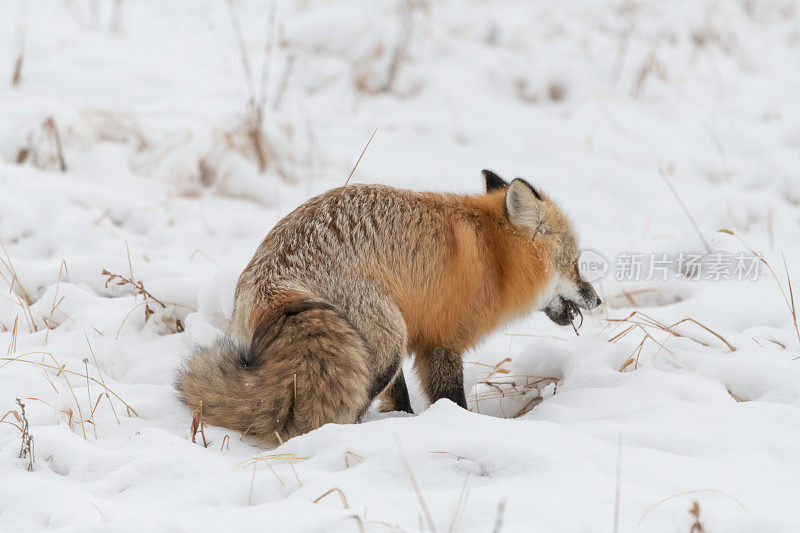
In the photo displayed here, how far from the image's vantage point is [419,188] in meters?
7.49

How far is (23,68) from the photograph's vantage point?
26.9 feet

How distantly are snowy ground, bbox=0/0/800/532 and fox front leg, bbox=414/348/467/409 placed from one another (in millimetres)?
349

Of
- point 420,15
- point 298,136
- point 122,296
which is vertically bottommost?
point 122,296

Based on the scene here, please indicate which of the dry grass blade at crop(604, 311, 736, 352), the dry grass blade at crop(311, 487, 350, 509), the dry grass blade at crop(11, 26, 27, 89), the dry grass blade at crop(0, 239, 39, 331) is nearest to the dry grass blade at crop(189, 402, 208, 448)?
the dry grass blade at crop(311, 487, 350, 509)

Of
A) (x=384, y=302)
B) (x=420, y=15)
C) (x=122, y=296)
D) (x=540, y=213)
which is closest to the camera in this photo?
(x=384, y=302)

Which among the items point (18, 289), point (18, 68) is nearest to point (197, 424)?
point (18, 289)

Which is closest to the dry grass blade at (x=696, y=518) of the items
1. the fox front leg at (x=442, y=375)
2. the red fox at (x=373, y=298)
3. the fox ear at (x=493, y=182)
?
the red fox at (x=373, y=298)

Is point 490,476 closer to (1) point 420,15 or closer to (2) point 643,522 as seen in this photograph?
(2) point 643,522

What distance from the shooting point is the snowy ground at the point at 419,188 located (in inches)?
100

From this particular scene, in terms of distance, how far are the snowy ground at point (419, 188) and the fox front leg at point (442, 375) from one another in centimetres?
35

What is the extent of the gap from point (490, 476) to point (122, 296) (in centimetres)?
318

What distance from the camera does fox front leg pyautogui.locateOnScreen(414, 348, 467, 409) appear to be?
12.7ft

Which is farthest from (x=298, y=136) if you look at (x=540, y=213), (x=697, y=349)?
(x=697, y=349)

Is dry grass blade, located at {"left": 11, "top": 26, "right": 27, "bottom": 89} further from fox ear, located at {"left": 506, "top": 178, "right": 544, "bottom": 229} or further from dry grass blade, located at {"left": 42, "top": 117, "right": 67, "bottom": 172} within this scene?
fox ear, located at {"left": 506, "top": 178, "right": 544, "bottom": 229}
